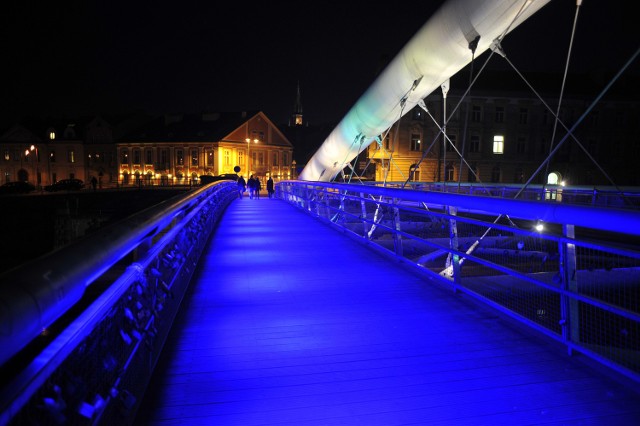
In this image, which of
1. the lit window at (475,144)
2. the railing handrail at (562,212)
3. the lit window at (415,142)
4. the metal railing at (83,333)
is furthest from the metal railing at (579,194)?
the lit window at (475,144)

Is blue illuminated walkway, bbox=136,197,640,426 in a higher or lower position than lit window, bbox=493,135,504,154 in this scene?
lower

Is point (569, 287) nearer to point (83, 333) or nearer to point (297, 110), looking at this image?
point (83, 333)

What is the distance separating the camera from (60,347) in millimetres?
1566

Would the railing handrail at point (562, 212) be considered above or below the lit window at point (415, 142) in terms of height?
below

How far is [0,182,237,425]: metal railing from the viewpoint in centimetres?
121

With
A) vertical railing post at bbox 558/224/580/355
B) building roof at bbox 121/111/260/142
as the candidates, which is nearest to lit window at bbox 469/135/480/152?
building roof at bbox 121/111/260/142

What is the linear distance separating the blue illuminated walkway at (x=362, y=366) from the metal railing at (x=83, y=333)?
0.34m

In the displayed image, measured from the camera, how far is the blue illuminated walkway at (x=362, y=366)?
2.63 metres

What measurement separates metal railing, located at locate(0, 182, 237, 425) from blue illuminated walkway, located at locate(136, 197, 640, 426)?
342 millimetres

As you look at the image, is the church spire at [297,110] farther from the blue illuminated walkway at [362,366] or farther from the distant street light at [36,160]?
the blue illuminated walkway at [362,366]

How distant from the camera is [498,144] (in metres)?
47.2

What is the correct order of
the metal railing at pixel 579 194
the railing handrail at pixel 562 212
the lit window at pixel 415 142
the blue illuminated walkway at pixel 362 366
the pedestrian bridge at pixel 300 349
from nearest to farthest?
the pedestrian bridge at pixel 300 349, the railing handrail at pixel 562 212, the blue illuminated walkway at pixel 362 366, the metal railing at pixel 579 194, the lit window at pixel 415 142

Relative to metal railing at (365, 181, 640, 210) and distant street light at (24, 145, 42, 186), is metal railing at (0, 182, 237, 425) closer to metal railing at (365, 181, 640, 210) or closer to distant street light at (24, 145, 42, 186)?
metal railing at (365, 181, 640, 210)

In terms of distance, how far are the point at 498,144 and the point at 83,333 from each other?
4937 cm
